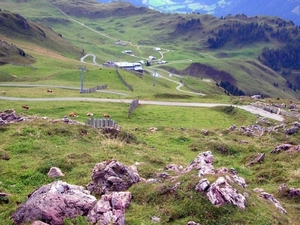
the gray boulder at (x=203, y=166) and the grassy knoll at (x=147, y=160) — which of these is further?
the gray boulder at (x=203, y=166)

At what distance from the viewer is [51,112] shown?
55.6 metres

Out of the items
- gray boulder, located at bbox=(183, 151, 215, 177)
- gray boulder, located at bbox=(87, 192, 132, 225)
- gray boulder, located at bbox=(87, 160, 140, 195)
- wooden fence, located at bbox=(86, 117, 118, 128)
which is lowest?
wooden fence, located at bbox=(86, 117, 118, 128)

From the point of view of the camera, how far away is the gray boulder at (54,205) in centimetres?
1559

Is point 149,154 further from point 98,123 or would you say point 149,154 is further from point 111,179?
point 111,179

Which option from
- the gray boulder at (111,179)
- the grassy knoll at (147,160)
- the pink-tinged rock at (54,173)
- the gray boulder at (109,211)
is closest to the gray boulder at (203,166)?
the grassy knoll at (147,160)

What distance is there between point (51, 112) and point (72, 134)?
24.0 meters

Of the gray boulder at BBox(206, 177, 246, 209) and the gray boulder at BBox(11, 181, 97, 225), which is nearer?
the gray boulder at BBox(11, 181, 97, 225)

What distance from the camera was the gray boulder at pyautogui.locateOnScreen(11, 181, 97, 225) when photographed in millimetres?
15586

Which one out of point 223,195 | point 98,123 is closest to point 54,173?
point 223,195

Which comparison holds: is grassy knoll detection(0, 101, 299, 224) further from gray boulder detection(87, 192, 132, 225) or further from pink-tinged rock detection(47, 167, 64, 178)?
gray boulder detection(87, 192, 132, 225)

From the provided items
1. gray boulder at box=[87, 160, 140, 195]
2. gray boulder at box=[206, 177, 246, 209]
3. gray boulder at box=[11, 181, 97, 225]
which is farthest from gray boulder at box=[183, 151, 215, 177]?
gray boulder at box=[11, 181, 97, 225]

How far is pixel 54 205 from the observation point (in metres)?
16.0

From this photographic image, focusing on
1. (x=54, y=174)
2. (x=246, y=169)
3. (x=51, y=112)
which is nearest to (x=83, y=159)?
(x=54, y=174)

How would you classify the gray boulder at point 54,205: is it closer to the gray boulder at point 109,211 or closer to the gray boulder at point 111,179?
the gray boulder at point 109,211
